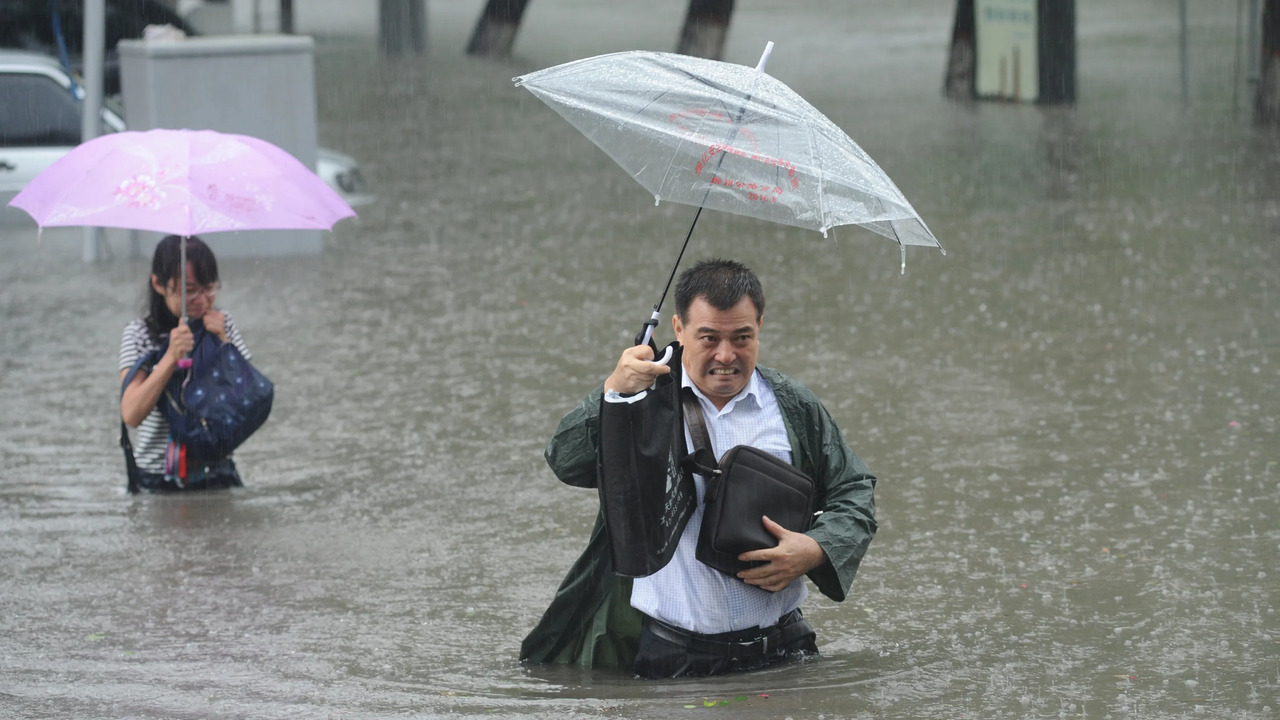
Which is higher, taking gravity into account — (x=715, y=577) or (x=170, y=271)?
(x=170, y=271)

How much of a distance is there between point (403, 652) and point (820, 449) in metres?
1.63

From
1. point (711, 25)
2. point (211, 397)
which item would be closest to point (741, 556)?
point (211, 397)

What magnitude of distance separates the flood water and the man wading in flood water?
0.13 m

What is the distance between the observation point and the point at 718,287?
425cm

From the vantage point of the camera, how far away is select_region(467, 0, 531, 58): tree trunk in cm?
2631

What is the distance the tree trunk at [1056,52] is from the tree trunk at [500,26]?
29.6 feet

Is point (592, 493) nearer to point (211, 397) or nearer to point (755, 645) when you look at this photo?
point (211, 397)

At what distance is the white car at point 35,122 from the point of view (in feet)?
44.7

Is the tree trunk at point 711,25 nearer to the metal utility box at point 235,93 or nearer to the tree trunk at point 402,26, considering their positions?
the tree trunk at point 402,26

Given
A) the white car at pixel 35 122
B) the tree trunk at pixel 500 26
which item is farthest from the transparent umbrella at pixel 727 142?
the tree trunk at pixel 500 26

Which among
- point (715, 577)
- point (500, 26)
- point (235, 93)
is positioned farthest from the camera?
point (500, 26)

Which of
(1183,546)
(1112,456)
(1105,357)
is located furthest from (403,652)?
(1105,357)

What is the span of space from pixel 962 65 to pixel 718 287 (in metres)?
17.7

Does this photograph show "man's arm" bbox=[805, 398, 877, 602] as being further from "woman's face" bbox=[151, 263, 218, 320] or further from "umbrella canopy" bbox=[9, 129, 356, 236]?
"woman's face" bbox=[151, 263, 218, 320]
